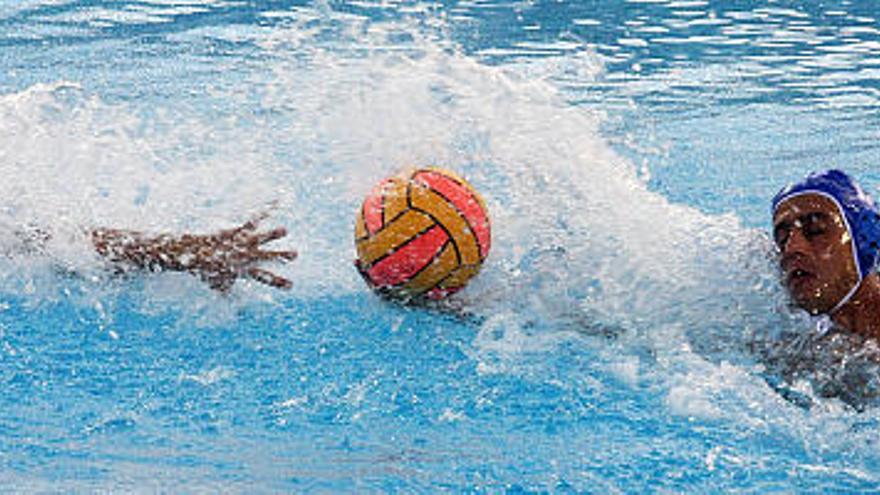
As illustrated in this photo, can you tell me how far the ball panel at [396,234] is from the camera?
4285 mm

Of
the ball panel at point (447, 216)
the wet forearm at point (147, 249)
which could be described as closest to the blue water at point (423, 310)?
the wet forearm at point (147, 249)

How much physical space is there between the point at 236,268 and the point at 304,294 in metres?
0.54

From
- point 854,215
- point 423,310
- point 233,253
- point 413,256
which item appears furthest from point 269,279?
point 854,215

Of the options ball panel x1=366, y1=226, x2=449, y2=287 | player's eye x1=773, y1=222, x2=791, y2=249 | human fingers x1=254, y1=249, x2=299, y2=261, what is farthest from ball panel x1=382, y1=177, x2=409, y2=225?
player's eye x1=773, y1=222, x2=791, y2=249

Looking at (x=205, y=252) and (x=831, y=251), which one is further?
(x=205, y=252)

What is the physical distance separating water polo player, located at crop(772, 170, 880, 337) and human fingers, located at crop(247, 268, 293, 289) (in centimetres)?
163

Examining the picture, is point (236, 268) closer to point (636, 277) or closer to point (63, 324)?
point (63, 324)

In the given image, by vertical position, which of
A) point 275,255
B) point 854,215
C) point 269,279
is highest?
point 854,215

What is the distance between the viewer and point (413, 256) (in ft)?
14.1

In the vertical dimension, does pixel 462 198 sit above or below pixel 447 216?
above

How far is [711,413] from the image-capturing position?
3678 mm

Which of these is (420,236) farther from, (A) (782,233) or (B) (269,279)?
(A) (782,233)

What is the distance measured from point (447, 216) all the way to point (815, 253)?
1220 mm

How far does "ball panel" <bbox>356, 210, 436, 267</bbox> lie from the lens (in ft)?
14.1
